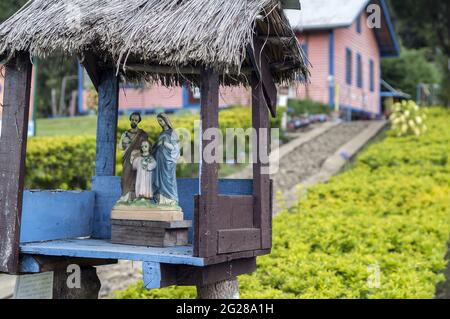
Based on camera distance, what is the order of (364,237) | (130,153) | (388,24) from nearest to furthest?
(130,153) → (364,237) → (388,24)

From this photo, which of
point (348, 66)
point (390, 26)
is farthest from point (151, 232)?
point (390, 26)

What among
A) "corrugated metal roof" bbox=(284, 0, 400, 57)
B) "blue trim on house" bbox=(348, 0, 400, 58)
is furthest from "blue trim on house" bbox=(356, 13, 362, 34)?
"corrugated metal roof" bbox=(284, 0, 400, 57)

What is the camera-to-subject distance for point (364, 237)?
8.65m

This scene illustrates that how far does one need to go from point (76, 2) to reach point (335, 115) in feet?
58.8

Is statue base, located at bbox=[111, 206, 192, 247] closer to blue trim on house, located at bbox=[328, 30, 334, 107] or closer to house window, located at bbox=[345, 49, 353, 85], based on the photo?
blue trim on house, located at bbox=[328, 30, 334, 107]

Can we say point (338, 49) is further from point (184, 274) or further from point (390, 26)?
point (184, 274)

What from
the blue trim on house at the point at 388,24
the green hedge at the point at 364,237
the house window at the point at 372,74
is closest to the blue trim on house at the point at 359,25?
the blue trim on house at the point at 388,24

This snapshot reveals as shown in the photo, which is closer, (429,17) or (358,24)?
(358,24)

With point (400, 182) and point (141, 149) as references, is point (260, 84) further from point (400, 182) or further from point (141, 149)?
point (400, 182)

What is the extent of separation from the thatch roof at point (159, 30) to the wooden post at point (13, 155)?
19 centimetres

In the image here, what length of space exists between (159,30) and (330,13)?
65.0ft

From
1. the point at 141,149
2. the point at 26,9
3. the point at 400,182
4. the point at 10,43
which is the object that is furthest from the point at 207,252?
the point at 400,182

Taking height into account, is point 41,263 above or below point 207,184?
below
